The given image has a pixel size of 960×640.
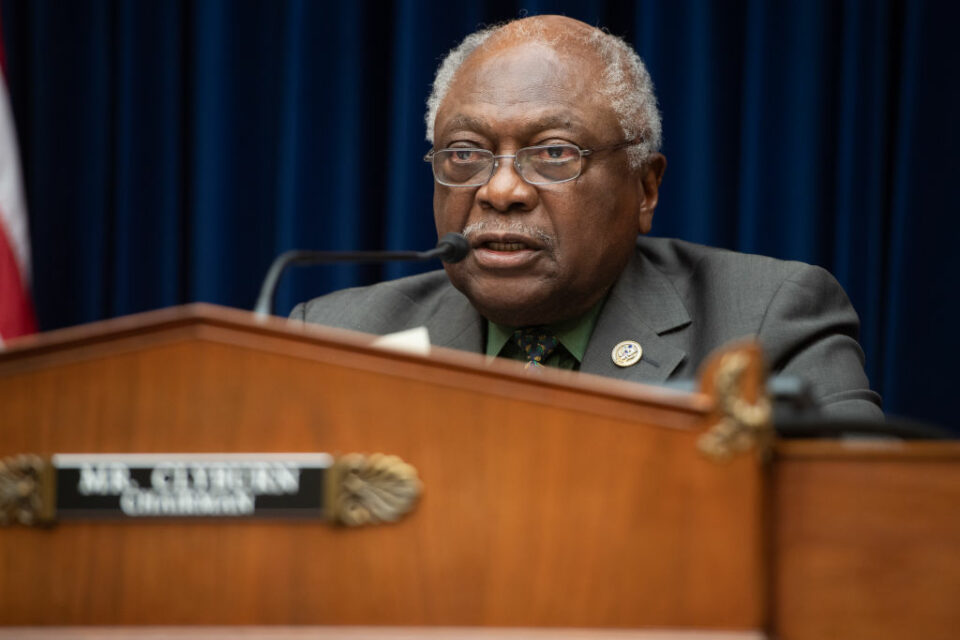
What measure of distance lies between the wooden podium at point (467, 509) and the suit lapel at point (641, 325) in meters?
0.85

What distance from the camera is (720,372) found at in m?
0.80

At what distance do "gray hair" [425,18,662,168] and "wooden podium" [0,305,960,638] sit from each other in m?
1.11

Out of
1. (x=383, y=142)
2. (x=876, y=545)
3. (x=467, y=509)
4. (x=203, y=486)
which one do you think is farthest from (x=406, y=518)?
(x=383, y=142)

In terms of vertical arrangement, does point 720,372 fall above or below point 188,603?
above

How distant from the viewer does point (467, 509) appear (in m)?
0.82

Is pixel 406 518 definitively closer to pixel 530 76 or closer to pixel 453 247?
pixel 453 247

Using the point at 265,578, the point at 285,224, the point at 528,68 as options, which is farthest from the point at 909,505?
the point at 285,224

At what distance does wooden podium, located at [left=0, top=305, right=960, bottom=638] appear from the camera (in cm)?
79

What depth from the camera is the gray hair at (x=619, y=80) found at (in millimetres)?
1847

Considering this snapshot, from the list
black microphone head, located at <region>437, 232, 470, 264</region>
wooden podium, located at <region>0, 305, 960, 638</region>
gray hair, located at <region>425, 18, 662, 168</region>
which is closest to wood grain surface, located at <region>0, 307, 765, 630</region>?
wooden podium, located at <region>0, 305, 960, 638</region>

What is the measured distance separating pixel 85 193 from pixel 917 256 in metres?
1.87

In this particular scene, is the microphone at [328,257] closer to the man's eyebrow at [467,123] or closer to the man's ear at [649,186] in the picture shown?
the man's eyebrow at [467,123]

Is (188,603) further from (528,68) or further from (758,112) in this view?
(758,112)

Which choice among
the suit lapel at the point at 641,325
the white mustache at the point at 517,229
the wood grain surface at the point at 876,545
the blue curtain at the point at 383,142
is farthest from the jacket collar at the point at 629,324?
the wood grain surface at the point at 876,545
